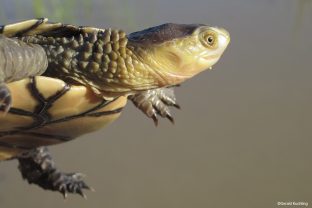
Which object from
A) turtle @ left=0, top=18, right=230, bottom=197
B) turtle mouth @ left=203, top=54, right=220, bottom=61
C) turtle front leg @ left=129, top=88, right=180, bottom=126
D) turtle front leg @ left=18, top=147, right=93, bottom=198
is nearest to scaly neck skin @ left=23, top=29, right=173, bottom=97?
turtle @ left=0, top=18, right=230, bottom=197

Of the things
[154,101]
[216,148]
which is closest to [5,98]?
[154,101]

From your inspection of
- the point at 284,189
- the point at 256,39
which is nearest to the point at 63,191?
the point at 284,189

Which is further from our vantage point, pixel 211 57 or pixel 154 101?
pixel 154 101

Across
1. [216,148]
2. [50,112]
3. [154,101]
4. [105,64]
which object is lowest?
[216,148]

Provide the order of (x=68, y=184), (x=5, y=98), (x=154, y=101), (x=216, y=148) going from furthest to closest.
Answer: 1. (x=216, y=148)
2. (x=68, y=184)
3. (x=154, y=101)
4. (x=5, y=98)

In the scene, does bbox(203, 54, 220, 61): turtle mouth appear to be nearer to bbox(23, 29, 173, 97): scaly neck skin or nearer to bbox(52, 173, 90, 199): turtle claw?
bbox(23, 29, 173, 97): scaly neck skin

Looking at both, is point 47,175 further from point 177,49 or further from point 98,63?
point 177,49

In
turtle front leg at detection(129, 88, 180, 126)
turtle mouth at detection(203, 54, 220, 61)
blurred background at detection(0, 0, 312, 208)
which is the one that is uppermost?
turtle mouth at detection(203, 54, 220, 61)

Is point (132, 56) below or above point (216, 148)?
above

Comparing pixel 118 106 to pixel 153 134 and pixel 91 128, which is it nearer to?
pixel 91 128
